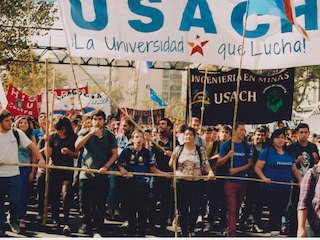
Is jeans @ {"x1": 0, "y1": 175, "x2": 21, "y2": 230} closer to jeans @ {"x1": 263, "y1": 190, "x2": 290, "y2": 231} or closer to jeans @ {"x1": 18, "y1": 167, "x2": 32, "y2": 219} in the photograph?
jeans @ {"x1": 18, "y1": 167, "x2": 32, "y2": 219}

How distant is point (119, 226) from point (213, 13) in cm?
385

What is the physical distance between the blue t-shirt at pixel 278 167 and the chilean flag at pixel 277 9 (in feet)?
5.80

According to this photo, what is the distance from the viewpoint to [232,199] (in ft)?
A: 30.0

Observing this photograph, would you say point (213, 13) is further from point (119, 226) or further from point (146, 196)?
point (119, 226)

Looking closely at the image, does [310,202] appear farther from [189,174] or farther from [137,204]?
[137,204]

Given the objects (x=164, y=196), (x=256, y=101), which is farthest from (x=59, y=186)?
(x=256, y=101)

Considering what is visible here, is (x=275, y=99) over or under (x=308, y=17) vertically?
under

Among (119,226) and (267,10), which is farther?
(119,226)

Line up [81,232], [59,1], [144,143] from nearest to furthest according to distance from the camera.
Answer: [59,1], [81,232], [144,143]

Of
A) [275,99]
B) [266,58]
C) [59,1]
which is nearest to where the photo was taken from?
[59,1]

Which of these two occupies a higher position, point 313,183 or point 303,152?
point 303,152

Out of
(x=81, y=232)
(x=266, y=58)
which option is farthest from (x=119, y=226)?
(x=266, y=58)

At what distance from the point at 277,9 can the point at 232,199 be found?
270cm

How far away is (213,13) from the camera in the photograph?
8.66m
